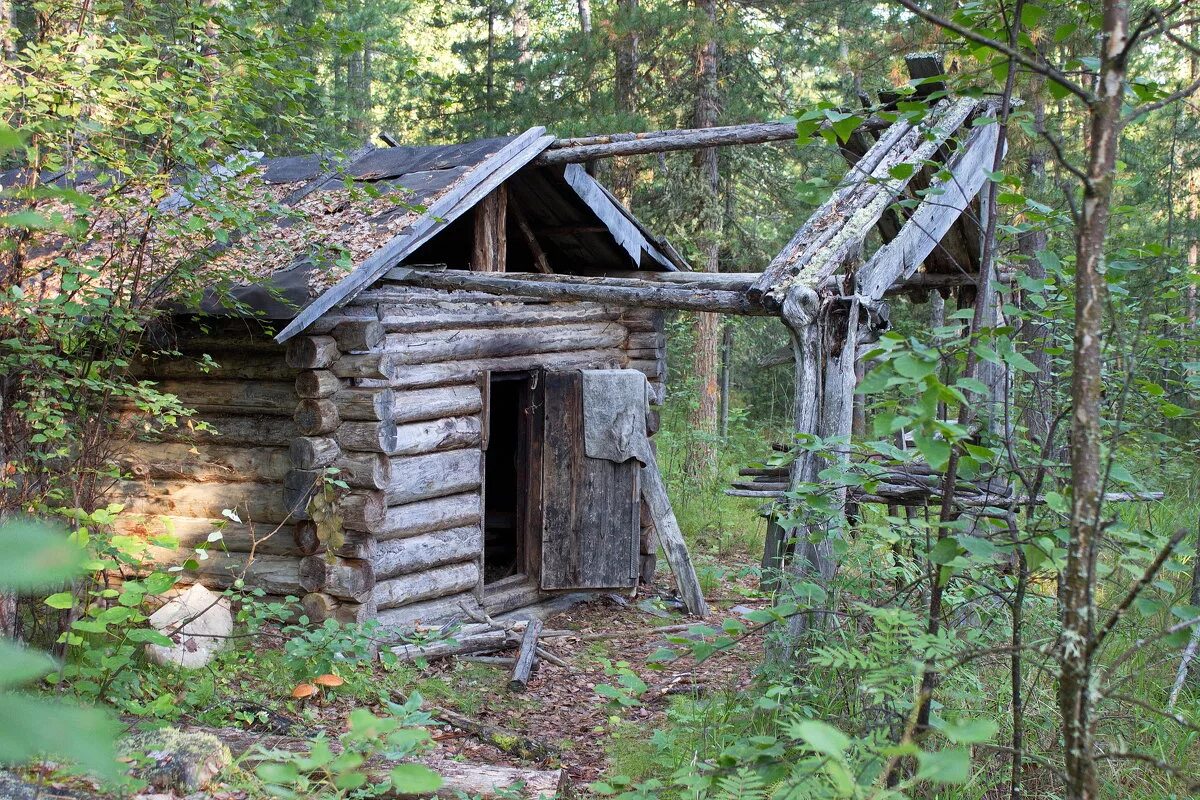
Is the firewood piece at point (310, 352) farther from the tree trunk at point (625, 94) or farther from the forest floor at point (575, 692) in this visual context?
the tree trunk at point (625, 94)

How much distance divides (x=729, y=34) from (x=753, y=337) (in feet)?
23.8

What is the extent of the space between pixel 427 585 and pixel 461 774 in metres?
3.36

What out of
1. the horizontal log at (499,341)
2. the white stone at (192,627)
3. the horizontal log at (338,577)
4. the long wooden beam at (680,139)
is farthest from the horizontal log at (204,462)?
the long wooden beam at (680,139)

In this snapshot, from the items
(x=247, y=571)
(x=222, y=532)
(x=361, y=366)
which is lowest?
(x=247, y=571)

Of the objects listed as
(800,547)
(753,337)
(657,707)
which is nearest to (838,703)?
(800,547)

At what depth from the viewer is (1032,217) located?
3.59 m

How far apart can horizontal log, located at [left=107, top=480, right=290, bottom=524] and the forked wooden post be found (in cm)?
328

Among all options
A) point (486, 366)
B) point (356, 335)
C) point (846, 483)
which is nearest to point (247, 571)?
point (356, 335)

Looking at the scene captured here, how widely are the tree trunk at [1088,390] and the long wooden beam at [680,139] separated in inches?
161

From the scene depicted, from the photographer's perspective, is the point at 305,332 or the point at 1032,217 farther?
the point at 305,332

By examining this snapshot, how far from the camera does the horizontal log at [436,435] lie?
23.2 ft

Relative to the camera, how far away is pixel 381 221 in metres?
6.82

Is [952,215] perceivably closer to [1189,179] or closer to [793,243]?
[793,243]

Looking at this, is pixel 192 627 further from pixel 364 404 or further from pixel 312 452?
pixel 364 404
